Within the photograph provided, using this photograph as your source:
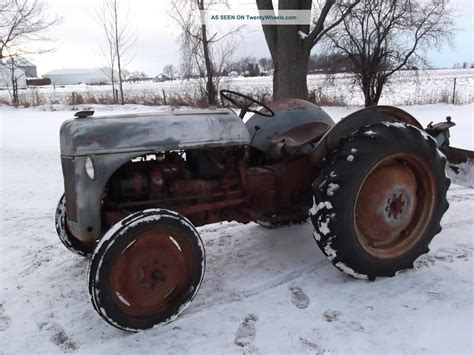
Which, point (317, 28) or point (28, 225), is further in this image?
point (317, 28)

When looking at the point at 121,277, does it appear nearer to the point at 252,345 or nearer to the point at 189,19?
the point at 252,345

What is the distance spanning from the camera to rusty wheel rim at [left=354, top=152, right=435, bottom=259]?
3.27 meters

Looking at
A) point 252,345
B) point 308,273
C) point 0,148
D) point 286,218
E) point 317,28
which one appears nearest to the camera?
point 252,345

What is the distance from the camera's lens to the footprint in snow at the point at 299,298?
298 centimetres

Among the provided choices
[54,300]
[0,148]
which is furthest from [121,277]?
[0,148]

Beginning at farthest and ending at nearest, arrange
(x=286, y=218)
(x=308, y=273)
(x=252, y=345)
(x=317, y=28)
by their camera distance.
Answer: (x=317, y=28) → (x=286, y=218) → (x=308, y=273) → (x=252, y=345)

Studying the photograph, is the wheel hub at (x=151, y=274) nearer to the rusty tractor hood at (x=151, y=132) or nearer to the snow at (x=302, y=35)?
the rusty tractor hood at (x=151, y=132)

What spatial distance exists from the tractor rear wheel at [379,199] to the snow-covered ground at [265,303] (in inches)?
7.8

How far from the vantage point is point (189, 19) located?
15453 mm

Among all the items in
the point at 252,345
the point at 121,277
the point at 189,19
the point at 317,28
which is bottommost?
the point at 252,345

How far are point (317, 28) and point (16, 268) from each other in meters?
5.82

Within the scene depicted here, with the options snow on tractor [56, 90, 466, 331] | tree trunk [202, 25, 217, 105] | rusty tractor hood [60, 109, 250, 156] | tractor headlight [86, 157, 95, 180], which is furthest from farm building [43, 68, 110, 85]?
tractor headlight [86, 157, 95, 180]

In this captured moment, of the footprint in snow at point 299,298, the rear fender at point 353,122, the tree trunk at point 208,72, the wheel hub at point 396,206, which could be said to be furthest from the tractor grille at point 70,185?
the tree trunk at point 208,72

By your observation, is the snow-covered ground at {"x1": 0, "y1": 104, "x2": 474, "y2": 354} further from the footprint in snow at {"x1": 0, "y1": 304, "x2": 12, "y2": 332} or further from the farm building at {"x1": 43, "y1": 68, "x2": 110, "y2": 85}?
the farm building at {"x1": 43, "y1": 68, "x2": 110, "y2": 85}
